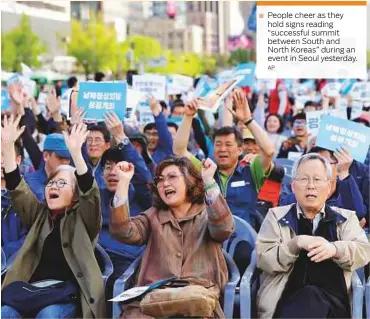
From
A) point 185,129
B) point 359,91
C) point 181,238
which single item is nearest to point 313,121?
point 185,129

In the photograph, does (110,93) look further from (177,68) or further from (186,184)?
(177,68)

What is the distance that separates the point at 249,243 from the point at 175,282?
37.8 inches

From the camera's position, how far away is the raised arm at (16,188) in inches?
199

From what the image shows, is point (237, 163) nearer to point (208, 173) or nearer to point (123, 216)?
point (208, 173)

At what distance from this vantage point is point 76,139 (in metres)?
4.98

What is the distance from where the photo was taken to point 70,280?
4.93 m

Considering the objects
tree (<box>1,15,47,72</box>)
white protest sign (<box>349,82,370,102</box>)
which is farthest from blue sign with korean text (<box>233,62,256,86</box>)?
→ tree (<box>1,15,47,72</box>)

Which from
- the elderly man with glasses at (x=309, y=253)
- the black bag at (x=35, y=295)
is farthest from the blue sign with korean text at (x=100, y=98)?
the elderly man with glasses at (x=309, y=253)

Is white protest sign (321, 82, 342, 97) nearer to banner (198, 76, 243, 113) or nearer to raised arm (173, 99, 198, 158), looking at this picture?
banner (198, 76, 243, 113)

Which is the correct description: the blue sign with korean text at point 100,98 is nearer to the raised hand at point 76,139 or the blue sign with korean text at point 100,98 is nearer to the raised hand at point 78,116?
the raised hand at point 78,116

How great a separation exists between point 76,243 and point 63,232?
0.34ft

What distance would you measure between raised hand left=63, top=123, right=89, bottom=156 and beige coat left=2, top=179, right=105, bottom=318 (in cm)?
23

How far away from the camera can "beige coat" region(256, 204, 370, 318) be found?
470cm

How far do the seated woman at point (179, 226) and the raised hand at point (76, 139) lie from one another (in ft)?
0.92
